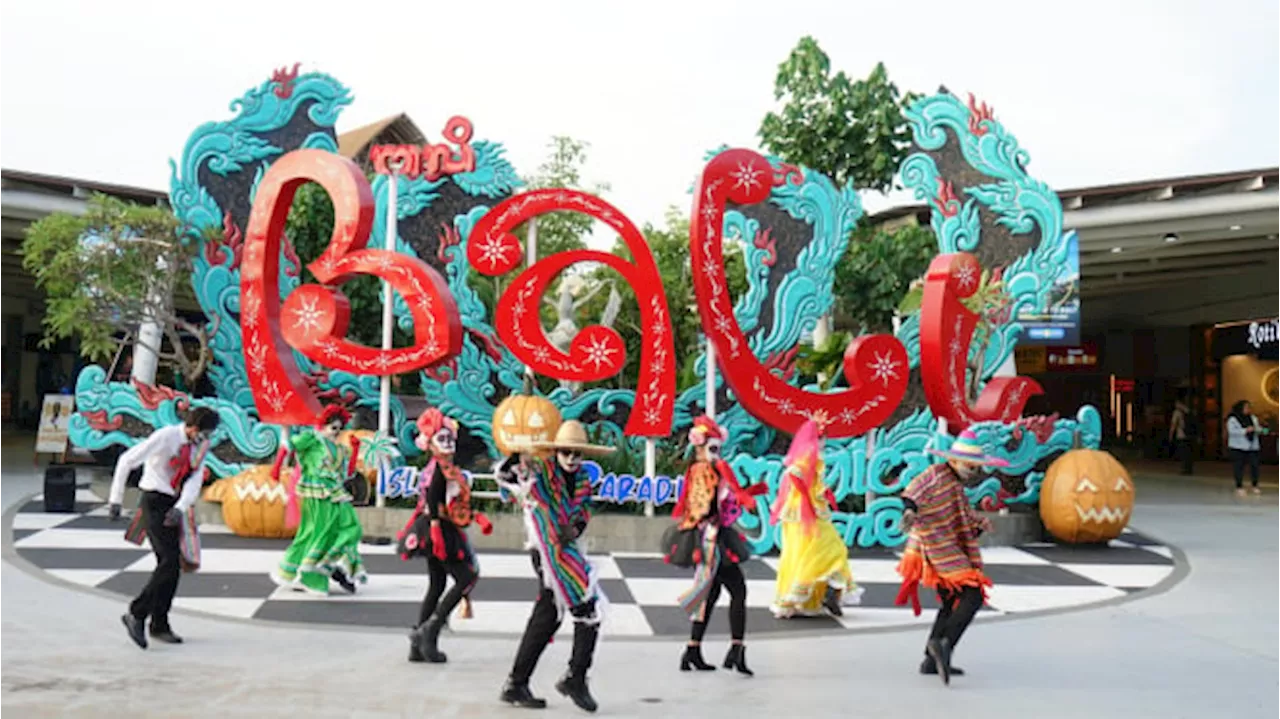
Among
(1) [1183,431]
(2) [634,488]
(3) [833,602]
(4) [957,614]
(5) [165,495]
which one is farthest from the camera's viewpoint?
(1) [1183,431]

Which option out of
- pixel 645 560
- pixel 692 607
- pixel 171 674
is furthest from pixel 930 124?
pixel 171 674

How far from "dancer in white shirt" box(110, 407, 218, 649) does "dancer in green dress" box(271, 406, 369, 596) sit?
1571mm

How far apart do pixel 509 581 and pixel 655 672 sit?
11.3ft

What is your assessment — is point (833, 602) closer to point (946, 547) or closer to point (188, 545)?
point (946, 547)

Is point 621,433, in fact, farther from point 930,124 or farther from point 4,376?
point 4,376

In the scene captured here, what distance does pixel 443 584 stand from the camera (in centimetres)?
759

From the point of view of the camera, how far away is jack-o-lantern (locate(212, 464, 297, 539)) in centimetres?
1254

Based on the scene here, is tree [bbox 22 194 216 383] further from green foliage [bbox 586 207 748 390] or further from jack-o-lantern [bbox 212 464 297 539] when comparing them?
green foliage [bbox 586 207 748 390]

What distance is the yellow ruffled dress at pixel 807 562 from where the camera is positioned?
351 inches

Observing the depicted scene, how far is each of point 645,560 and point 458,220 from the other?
438 cm

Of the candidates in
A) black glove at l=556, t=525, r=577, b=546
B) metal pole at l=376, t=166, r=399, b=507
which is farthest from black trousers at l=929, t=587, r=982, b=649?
metal pole at l=376, t=166, r=399, b=507

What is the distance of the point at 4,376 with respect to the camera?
1362 inches

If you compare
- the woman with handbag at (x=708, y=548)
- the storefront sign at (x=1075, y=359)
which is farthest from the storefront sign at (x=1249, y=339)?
the woman with handbag at (x=708, y=548)

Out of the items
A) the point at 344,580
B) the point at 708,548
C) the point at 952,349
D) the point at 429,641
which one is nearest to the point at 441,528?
the point at 429,641
